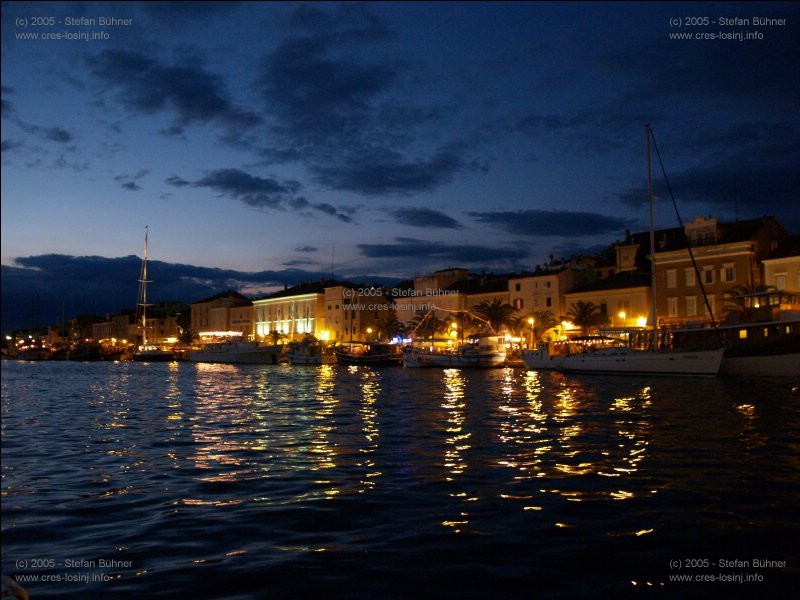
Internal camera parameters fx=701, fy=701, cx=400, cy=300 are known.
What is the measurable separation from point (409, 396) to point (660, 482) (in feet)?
71.8

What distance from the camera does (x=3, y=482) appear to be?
12.0 metres

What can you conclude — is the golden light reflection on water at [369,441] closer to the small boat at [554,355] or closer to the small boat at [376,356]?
the small boat at [554,355]

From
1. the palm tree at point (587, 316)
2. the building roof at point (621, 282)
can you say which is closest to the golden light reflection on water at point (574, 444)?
the building roof at point (621, 282)

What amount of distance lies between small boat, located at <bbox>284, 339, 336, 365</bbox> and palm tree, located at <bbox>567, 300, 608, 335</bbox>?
1461 inches

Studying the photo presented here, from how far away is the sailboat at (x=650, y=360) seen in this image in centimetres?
4600

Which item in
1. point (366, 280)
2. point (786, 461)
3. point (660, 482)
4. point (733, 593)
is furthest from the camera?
point (366, 280)

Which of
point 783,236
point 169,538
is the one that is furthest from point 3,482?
point 783,236

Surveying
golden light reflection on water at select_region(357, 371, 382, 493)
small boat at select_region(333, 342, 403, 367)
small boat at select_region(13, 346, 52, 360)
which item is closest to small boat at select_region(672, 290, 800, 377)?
golden light reflection on water at select_region(357, 371, 382, 493)

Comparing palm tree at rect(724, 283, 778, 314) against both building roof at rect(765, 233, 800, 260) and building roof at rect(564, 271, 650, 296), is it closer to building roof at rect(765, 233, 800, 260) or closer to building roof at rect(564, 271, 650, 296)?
building roof at rect(765, 233, 800, 260)

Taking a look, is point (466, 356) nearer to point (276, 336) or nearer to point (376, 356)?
point (376, 356)

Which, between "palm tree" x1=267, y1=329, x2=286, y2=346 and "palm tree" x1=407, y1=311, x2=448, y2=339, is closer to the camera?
"palm tree" x1=407, y1=311, x2=448, y2=339

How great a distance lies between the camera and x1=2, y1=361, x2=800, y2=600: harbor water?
717 cm

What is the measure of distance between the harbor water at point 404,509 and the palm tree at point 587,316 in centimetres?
5522

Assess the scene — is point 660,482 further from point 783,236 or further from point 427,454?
point 783,236
